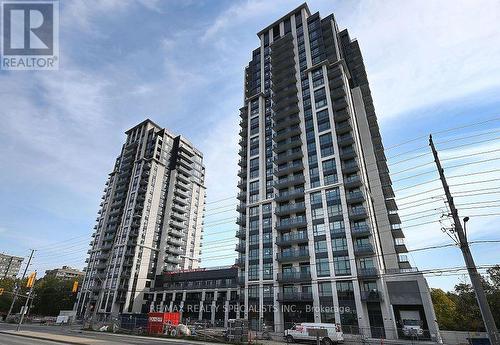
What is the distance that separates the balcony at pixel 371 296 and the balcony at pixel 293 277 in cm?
903

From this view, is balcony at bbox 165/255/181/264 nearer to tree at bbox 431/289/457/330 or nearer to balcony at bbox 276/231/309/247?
balcony at bbox 276/231/309/247

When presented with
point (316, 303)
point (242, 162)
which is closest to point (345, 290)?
point (316, 303)

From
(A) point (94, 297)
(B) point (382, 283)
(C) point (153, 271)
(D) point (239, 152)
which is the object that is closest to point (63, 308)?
(A) point (94, 297)

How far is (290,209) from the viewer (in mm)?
57375

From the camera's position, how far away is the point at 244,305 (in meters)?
55.3

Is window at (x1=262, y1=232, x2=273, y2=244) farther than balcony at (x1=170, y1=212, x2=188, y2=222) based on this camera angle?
No

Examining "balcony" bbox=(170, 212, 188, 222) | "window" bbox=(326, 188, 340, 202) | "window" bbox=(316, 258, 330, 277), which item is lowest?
"window" bbox=(316, 258, 330, 277)

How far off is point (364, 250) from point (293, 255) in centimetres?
1239

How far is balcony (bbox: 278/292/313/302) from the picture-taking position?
47.9 meters

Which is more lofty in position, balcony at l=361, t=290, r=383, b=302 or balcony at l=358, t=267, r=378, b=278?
balcony at l=358, t=267, r=378, b=278

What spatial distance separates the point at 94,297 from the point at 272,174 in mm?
64054

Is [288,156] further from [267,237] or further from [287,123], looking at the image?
[267,237]

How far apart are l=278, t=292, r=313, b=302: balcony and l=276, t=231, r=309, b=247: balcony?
29.0 feet

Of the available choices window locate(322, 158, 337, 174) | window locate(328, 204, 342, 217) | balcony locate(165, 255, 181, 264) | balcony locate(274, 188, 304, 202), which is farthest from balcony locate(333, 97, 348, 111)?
balcony locate(165, 255, 181, 264)
